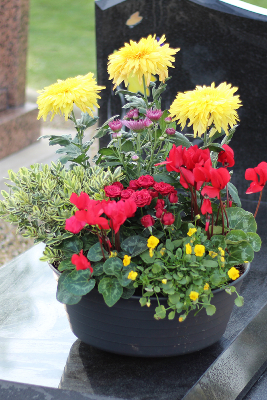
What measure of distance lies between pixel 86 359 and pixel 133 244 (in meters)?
0.36

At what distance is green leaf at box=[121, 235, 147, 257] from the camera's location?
98cm

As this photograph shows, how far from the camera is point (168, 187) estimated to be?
0.98 metres

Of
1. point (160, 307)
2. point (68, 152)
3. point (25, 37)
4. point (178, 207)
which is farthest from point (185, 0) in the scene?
point (25, 37)

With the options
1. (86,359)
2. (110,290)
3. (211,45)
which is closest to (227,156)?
(110,290)

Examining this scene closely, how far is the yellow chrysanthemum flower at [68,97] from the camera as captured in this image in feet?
3.53

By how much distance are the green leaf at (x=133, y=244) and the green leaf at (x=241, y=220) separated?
23 cm

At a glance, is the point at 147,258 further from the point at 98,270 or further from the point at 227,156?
the point at 227,156

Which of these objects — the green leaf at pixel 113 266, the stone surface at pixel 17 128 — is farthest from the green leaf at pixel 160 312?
the stone surface at pixel 17 128

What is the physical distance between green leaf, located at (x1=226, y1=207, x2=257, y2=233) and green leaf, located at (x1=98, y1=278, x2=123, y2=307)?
32 centimetres

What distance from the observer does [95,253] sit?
0.97 meters

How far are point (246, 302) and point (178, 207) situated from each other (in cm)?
45

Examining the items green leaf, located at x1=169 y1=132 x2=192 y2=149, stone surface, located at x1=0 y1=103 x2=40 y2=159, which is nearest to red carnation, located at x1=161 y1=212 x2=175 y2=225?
green leaf, located at x1=169 y1=132 x2=192 y2=149

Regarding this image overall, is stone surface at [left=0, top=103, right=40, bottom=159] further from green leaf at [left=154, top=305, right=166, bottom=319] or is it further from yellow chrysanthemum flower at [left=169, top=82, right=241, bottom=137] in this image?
green leaf at [left=154, top=305, right=166, bottom=319]

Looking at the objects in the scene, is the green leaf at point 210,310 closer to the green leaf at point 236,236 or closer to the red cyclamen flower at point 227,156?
the green leaf at point 236,236
